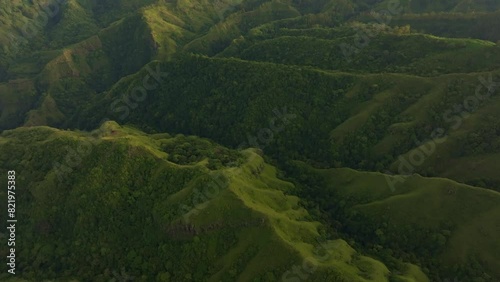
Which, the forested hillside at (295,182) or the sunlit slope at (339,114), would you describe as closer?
the forested hillside at (295,182)

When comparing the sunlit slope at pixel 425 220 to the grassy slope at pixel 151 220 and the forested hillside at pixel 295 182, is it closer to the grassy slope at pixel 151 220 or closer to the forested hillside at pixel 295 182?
the forested hillside at pixel 295 182

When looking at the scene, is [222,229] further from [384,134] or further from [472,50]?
[472,50]

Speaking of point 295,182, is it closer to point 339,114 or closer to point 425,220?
point 339,114

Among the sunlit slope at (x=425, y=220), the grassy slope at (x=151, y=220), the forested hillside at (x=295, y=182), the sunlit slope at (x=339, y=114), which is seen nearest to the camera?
the grassy slope at (x=151, y=220)

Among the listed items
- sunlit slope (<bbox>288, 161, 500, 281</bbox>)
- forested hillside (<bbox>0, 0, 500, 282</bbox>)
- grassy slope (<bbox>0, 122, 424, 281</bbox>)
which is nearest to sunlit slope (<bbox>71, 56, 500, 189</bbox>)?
forested hillside (<bbox>0, 0, 500, 282</bbox>)

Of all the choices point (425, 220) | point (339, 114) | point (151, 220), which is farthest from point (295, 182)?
point (151, 220)

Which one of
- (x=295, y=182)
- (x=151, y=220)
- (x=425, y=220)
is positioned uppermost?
(x=151, y=220)

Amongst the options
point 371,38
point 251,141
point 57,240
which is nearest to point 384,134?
point 251,141

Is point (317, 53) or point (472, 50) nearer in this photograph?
point (472, 50)

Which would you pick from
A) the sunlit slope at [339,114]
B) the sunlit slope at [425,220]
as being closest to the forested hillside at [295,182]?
the sunlit slope at [425,220]

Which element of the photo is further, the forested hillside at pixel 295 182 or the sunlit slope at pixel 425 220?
the sunlit slope at pixel 425 220

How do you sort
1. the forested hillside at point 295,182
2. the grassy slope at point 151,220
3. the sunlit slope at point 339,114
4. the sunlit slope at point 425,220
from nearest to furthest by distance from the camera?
the grassy slope at point 151,220
the forested hillside at point 295,182
the sunlit slope at point 425,220
the sunlit slope at point 339,114
